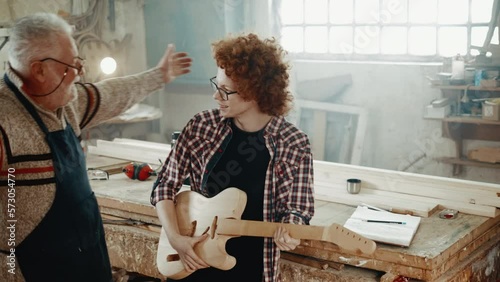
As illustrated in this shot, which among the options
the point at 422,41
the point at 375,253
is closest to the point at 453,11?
the point at 422,41

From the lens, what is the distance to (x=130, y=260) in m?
4.01

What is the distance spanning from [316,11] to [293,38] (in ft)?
1.46

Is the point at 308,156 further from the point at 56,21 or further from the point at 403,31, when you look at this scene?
the point at 403,31

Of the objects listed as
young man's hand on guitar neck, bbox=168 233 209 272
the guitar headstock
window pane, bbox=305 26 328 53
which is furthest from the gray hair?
window pane, bbox=305 26 328 53

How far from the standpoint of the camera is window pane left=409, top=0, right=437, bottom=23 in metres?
6.91

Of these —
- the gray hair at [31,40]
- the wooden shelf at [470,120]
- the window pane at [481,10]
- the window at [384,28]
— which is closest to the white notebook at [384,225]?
the gray hair at [31,40]

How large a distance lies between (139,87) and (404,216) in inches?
62.2

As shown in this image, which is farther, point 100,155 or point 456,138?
point 456,138

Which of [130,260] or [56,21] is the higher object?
[56,21]

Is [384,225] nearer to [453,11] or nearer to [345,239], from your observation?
[345,239]

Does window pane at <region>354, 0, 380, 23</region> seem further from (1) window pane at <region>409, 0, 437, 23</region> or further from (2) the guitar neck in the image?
(2) the guitar neck

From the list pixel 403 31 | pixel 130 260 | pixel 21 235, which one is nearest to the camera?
pixel 21 235

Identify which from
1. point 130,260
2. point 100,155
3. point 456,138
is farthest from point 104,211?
point 456,138

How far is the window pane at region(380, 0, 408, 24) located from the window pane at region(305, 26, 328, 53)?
804 millimetres
